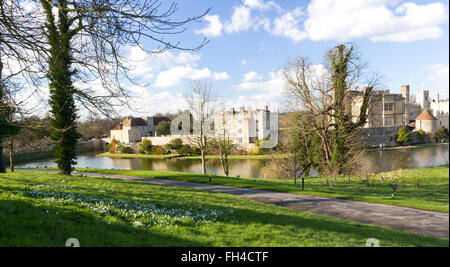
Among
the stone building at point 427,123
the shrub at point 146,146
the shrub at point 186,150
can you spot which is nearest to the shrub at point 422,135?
the stone building at point 427,123

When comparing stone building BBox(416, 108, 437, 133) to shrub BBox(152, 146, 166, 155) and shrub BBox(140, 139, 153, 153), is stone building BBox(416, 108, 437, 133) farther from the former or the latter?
shrub BBox(140, 139, 153, 153)

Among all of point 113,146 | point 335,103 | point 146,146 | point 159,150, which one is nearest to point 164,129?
point 146,146

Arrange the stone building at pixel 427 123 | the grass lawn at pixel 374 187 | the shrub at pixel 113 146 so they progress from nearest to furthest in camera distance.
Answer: the grass lawn at pixel 374 187 → the stone building at pixel 427 123 → the shrub at pixel 113 146

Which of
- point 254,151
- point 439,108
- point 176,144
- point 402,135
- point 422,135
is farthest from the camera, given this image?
point 439,108

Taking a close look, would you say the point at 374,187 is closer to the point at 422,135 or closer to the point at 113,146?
the point at 422,135

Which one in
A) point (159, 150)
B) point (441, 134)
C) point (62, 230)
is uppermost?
point (441, 134)

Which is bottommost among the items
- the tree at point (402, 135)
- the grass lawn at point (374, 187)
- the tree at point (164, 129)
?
the grass lawn at point (374, 187)

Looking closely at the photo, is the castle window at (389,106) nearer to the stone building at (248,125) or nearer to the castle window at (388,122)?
the castle window at (388,122)

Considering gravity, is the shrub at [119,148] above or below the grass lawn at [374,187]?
Result: above

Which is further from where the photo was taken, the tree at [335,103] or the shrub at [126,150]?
the shrub at [126,150]

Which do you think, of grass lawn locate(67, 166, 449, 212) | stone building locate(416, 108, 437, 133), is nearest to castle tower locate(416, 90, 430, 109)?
stone building locate(416, 108, 437, 133)

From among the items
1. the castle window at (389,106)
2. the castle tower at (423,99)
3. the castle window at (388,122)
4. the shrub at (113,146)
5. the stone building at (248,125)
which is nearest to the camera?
the stone building at (248,125)
